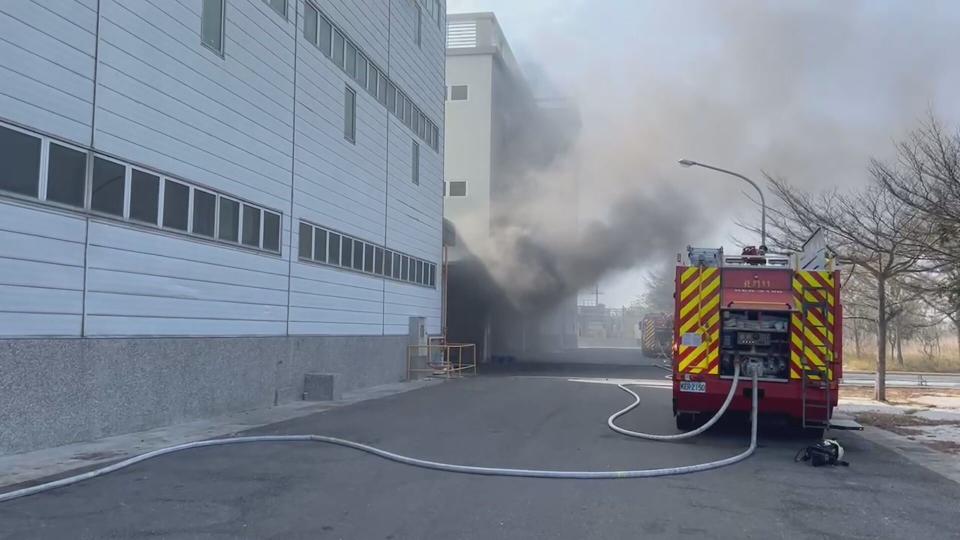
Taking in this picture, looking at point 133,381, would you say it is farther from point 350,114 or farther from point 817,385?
point 350,114

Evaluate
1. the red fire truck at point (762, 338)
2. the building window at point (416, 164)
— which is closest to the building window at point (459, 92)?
the building window at point (416, 164)

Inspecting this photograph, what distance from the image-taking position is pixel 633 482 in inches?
290

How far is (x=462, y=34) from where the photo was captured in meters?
35.1

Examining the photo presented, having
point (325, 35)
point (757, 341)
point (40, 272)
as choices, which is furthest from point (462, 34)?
point (40, 272)

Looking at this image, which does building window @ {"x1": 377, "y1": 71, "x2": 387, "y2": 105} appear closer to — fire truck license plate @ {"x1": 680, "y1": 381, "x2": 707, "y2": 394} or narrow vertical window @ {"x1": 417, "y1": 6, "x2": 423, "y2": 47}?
narrow vertical window @ {"x1": 417, "y1": 6, "x2": 423, "y2": 47}

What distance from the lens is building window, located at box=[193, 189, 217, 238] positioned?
39.7 feet

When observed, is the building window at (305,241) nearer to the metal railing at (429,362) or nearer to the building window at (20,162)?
the metal railing at (429,362)

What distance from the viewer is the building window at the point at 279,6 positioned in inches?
580

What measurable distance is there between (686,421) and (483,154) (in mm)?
23770

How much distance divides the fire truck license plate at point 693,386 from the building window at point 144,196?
24.9 feet

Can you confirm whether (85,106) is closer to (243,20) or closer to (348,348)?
(243,20)

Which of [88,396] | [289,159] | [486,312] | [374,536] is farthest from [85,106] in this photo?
[486,312]

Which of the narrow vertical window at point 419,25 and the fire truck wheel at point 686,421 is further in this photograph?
the narrow vertical window at point 419,25

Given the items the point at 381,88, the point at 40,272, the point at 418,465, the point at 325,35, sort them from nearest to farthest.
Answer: the point at 418,465
the point at 40,272
the point at 325,35
the point at 381,88
